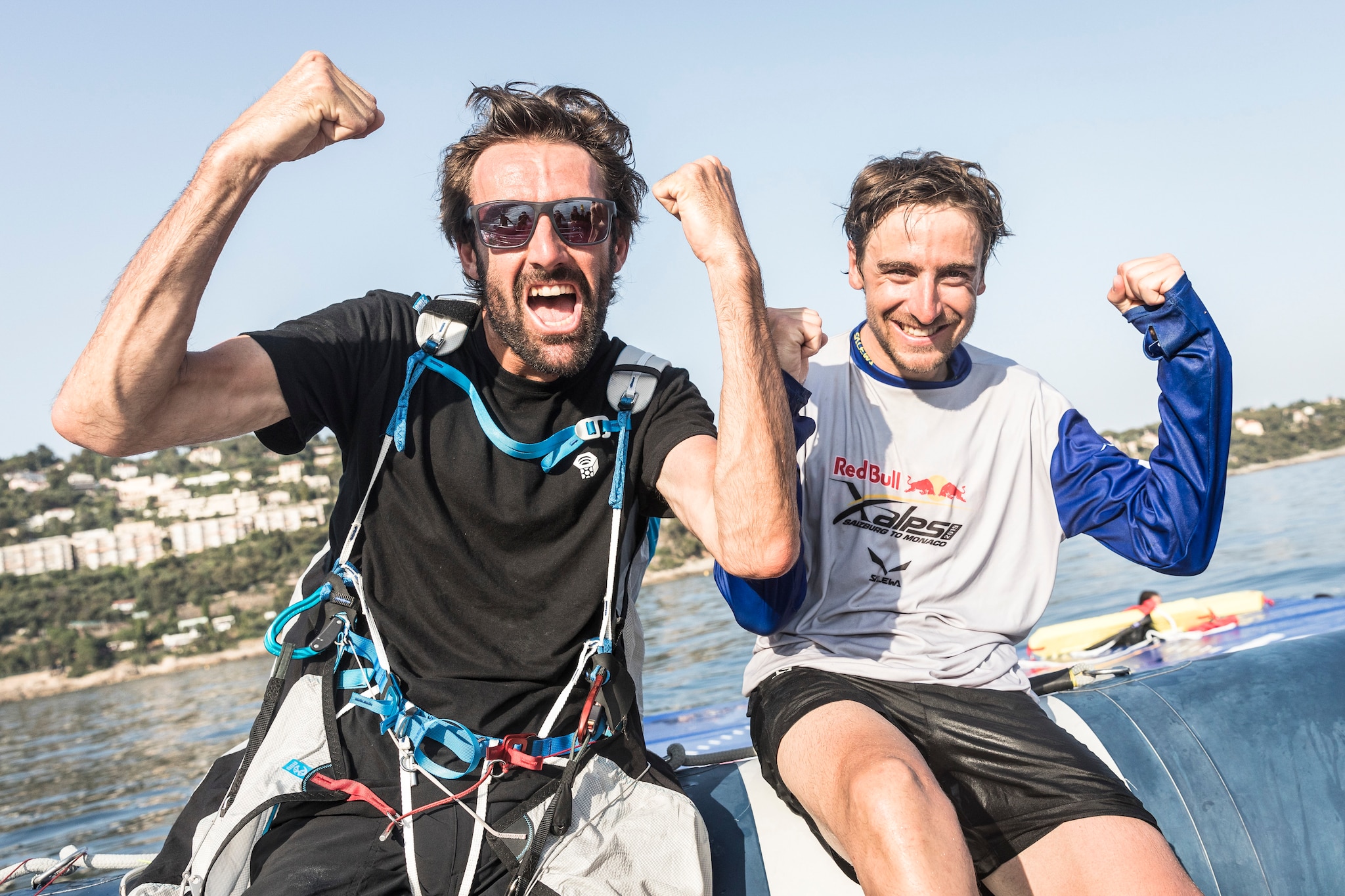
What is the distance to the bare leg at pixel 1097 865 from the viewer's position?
6.48 ft

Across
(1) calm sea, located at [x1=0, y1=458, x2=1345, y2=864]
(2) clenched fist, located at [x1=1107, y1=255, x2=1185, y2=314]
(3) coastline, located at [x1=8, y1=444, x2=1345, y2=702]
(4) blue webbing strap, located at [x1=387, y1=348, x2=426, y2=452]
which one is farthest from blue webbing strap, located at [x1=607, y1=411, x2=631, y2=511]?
(3) coastline, located at [x1=8, y1=444, x2=1345, y2=702]

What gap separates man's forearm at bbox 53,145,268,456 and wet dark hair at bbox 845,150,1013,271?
1758 mm

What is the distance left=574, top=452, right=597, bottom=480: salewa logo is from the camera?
2.27 meters

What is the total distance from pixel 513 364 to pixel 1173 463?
6.07 ft

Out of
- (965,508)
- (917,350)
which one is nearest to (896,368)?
(917,350)

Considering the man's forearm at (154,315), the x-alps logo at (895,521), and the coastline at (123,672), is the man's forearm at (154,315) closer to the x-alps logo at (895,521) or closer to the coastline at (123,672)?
the x-alps logo at (895,521)

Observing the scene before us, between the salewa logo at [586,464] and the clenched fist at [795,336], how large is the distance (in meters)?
0.53

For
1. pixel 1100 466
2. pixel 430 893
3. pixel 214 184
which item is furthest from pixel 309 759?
pixel 1100 466

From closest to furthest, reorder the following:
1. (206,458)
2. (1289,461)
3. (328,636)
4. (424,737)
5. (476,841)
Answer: (476,841), (424,737), (328,636), (1289,461), (206,458)

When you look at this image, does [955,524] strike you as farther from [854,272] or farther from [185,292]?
[185,292]

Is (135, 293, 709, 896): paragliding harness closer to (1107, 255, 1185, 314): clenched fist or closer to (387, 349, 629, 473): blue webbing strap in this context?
(387, 349, 629, 473): blue webbing strap

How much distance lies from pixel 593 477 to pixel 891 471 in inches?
35.6

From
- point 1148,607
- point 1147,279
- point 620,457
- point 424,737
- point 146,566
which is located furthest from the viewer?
point 146,566

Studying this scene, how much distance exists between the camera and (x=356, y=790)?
2006 mm
